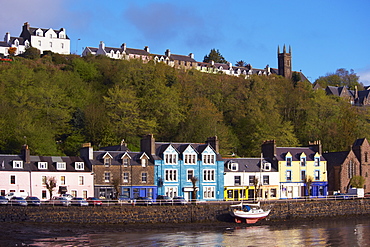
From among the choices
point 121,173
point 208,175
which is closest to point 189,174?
point 208,175

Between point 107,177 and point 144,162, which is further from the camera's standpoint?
point 144,162

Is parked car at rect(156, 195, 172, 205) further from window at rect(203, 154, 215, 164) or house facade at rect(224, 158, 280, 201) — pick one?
house facade at rect(224, 158, 280, 201)

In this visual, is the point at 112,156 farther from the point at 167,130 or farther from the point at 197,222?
the point at 167,130

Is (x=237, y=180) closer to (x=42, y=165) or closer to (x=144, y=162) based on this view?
(x=144, y=162)

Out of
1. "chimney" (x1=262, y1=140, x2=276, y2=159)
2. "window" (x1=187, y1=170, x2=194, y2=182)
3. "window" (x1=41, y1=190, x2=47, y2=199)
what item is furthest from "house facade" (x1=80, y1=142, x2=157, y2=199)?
"chimney" (x1=262, y1=140, x2=276, y2=159)

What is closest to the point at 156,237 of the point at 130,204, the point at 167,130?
the point at 130,204

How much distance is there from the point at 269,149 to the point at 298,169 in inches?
167

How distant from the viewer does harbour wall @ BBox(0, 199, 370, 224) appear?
149 feet

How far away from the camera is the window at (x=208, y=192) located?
6270 cm

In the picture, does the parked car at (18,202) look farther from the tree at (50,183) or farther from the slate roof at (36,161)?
the slate roof at (36,161)

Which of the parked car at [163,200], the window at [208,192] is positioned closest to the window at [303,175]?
the window at [208,192]

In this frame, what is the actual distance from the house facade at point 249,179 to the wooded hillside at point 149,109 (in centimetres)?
A: 1219

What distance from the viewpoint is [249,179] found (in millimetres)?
65312

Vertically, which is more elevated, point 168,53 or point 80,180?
point 168,53
